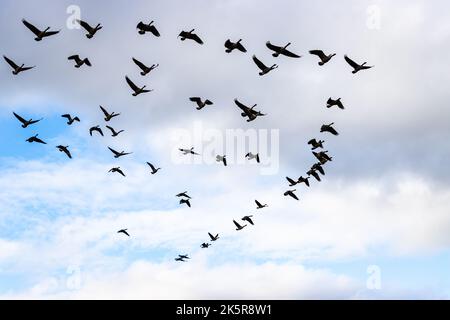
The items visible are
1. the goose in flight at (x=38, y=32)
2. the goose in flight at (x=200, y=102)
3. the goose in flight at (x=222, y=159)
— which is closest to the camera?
the goose in flight at (x=38, y=32)

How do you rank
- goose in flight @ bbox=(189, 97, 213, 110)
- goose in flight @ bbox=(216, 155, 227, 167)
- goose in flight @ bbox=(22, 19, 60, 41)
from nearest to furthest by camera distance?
goose in flight @ bbox=(22, 19, 60, 41) < goose in flight @ bbox=(189, 97, 213, 110) < goose in flight @ bbox=(216, 155, 227, 167)

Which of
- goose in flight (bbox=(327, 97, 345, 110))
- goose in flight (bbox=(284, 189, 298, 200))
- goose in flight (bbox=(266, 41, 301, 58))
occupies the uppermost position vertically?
goose in flight (bbox=(266, 41, 301, 58))

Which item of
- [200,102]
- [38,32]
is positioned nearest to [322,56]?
[200,102]

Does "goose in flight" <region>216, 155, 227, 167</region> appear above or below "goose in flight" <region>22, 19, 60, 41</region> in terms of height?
below

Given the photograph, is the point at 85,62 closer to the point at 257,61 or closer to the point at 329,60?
the point at 257,61

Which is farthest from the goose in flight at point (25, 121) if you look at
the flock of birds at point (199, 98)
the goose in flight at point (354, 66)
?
the goose in flight at point (354, 66)

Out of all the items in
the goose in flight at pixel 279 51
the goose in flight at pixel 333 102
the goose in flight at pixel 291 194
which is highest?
the goose in flight at pixel 279 51

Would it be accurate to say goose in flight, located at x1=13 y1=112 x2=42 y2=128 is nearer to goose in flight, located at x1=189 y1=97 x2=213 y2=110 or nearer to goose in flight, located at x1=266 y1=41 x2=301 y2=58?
goose in flight, located at x1=189 y1=97 x2=213 y2=110

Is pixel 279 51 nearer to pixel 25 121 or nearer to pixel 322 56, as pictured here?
pixel 322 56

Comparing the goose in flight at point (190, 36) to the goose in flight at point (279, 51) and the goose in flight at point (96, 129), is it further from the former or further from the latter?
the goose in flight at point (96, 129)

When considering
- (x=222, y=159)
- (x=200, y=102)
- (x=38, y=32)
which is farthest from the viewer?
(x=222, y=159)

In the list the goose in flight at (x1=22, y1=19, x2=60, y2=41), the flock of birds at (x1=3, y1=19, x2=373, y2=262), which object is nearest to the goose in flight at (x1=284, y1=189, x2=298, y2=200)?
the flock of birds at (x1=3, y1=19, x2=373, y2=262)

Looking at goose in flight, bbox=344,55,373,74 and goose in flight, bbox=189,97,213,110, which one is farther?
goose in flight, bbox=189,97,213,110
